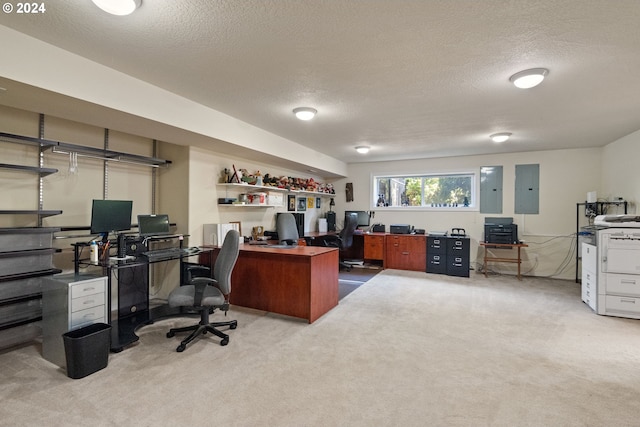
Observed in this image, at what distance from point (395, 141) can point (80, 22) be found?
4321 millimetres

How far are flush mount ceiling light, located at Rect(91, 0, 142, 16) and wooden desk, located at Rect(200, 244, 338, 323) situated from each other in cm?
257

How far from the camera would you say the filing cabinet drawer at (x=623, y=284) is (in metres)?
3.67

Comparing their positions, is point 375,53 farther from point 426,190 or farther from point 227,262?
point 426,190

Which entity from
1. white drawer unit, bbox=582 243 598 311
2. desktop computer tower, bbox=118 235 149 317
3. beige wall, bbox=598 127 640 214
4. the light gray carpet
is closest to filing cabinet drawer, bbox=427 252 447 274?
white drawer unit, bbox=582 243 598 311

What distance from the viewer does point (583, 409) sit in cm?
197

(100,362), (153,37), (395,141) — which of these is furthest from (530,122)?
(100,362)

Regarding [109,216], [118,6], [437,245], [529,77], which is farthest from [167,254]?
[437,245]

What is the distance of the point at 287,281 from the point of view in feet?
11.9

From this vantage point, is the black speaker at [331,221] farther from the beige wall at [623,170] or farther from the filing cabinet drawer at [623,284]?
the beige wall at [623,170]

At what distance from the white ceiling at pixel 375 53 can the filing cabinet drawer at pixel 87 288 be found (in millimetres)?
1868

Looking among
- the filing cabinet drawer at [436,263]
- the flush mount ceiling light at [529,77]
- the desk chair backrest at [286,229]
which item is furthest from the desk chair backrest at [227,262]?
the filing cabinet drawer at [436,263]

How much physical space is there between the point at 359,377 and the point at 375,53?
2.51m

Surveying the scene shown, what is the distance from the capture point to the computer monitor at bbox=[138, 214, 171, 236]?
352 centimetres

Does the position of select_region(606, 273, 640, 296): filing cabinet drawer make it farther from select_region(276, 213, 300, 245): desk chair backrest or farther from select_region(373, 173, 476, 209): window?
select_region(276, 213, 300, 245): desk chair backrest
